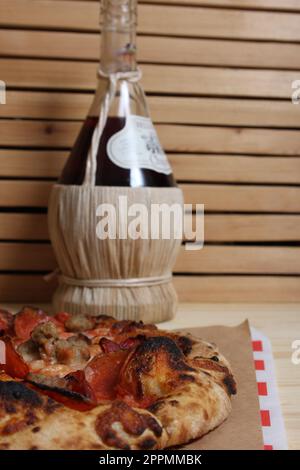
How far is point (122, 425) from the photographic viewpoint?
0.76 meters

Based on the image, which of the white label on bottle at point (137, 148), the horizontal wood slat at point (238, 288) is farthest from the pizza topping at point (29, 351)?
the horizontal wood slat at point (238, 288)

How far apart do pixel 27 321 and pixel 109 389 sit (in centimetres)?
33

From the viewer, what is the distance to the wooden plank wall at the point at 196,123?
1.74m

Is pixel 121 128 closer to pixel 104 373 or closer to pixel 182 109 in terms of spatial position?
pixel 182 109

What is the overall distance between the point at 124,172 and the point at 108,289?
24cm

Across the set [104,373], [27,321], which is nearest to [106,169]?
[27,321]

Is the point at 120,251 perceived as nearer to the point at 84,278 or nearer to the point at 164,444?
the point at 84,278

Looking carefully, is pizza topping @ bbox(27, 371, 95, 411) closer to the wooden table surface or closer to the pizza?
the pizza

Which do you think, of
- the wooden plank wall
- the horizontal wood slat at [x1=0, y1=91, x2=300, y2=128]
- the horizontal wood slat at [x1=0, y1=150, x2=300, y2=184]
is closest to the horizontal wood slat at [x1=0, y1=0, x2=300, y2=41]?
the wooden plank wall

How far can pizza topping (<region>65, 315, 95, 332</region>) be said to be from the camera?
46.7 inches

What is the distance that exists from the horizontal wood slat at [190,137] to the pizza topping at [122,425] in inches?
42.3

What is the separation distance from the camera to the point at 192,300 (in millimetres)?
1817
